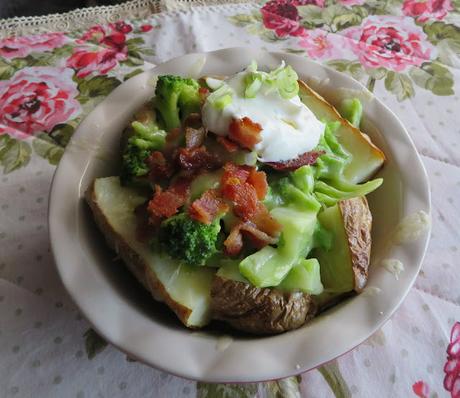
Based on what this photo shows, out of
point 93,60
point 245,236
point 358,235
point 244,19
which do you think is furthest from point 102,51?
point 358,235

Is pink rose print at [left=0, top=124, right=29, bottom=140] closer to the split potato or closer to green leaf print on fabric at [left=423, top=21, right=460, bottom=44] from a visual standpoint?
the split potato

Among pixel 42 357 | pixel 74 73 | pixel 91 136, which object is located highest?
pixel 91 136

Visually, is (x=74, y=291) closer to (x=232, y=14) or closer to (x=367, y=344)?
(x=367, y=344)

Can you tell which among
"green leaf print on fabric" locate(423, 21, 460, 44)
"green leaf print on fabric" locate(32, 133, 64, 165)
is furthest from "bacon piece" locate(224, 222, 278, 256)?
"green leaf print on fabric" locate(423, 21, 460, 44)

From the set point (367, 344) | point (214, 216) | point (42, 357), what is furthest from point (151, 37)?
point (367, 344)

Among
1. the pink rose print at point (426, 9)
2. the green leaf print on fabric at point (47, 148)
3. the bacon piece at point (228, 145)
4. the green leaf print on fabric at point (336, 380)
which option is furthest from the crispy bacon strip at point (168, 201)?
the pink rose print at point (426, 9)
